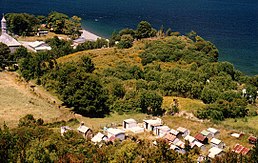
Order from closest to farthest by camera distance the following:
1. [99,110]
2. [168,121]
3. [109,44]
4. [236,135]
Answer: [236,135] < [168,121] < [99,110] < [109,44]

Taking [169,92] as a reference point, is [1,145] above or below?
above

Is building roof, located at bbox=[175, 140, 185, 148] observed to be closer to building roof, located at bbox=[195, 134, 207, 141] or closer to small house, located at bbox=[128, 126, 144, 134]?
building roof, located at bbox=[195, 134, 207, 141]

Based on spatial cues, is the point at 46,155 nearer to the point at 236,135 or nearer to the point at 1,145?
the point at 1,145

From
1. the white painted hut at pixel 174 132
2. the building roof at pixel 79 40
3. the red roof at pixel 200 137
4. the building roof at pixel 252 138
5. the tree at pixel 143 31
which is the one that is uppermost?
the tree at pixel 143 31

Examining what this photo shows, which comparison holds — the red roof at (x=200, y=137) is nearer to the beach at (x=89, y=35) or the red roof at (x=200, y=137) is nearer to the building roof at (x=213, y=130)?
the building roof at (x=213, y=130)

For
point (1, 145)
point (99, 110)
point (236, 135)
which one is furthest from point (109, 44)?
point (1, 145)

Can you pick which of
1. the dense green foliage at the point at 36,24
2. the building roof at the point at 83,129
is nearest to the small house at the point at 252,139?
the building roof at the point at 83,129

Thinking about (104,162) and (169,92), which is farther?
(169,92)
